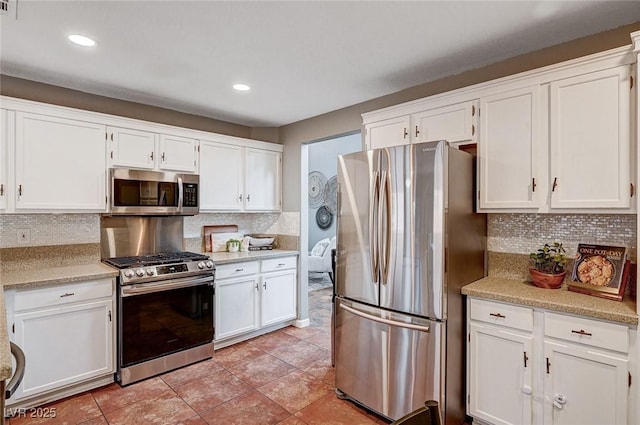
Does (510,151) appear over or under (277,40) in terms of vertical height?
under

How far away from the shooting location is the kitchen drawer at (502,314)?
202 centimetres

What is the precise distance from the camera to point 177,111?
3.83 meters

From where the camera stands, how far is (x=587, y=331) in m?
1.82

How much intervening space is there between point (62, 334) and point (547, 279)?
11.0 ft

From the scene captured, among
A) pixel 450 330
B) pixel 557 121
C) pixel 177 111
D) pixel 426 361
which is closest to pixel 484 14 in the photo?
pixel 557 121

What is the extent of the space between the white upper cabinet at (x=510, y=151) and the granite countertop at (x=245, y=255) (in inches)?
89.6

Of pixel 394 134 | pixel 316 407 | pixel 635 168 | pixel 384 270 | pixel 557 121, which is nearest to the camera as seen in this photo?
pixel 635 168

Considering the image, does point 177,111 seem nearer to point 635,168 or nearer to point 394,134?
point 394,134

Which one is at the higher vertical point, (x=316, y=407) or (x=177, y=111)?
(x=177, y=111)

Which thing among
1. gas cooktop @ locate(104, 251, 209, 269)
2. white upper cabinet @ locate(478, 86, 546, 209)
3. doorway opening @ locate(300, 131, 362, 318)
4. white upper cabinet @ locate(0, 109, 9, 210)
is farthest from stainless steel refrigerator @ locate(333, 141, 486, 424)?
doorway opening @ locate(300, 131, 362, 318)

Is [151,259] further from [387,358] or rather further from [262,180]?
[387,358]

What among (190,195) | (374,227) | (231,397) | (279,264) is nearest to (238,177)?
(190,195)

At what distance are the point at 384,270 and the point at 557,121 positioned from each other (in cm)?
137

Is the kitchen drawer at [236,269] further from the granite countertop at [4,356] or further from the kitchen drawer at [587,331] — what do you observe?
the kitchen drawer at [587,331]
